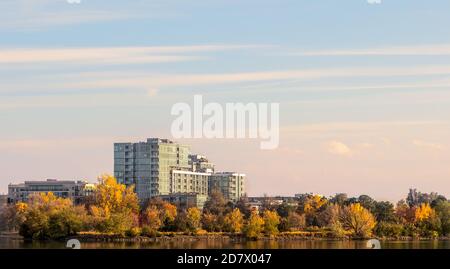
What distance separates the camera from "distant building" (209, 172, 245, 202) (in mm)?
42969

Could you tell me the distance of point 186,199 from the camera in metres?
40.7

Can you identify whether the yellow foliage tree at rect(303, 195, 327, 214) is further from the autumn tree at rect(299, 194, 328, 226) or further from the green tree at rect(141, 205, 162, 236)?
the green tree at rect(141, 205, 162, 236)

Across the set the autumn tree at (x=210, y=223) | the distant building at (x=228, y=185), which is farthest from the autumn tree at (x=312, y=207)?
the distant building at (x=228, y=185)

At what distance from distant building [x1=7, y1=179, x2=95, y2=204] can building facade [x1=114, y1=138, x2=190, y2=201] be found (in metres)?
5.27

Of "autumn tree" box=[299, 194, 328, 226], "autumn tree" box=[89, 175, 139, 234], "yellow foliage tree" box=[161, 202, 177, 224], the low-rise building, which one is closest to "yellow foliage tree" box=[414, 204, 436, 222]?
"autumn tree" box=[299, 194, 328, 226]

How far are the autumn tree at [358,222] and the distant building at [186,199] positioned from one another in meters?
10.1

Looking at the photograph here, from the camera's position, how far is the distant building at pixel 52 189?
149ft

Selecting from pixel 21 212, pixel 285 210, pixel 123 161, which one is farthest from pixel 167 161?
pixel 21 212

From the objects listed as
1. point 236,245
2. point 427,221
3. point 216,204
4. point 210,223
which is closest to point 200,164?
point 216,204

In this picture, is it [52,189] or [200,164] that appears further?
[52,189]

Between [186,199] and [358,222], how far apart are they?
12864mm

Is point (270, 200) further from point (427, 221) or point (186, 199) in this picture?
point (427, 221)

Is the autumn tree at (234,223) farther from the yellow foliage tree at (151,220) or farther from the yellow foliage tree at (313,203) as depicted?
the yellow foliage tree at (313,203)
